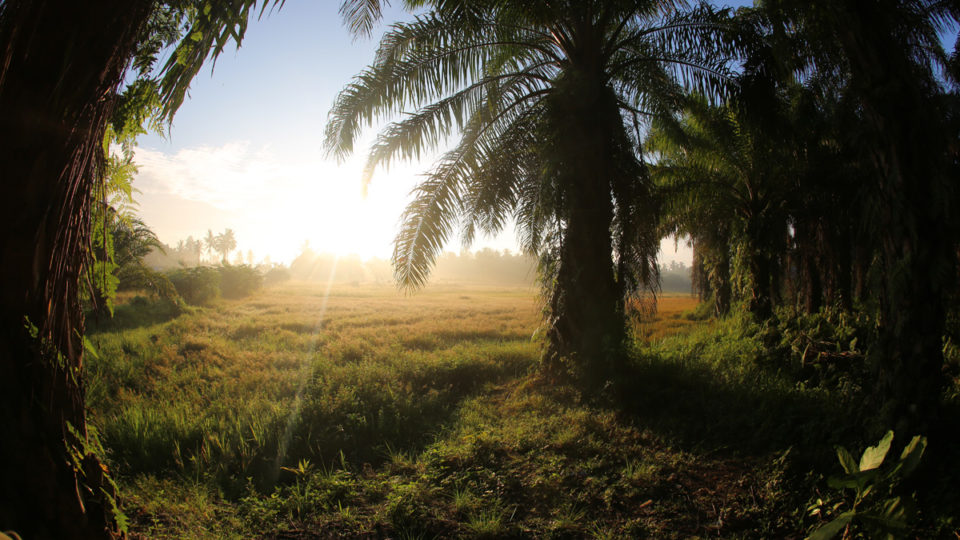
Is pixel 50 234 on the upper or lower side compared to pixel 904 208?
lower

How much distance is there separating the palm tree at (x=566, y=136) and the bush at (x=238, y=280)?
23.7 m

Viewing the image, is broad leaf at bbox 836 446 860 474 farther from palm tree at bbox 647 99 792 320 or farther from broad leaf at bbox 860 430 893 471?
palm tree at bbox 647 99 792 320

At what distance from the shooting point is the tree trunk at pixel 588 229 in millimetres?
6516

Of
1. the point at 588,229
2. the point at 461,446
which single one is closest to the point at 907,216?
the point at 588,229

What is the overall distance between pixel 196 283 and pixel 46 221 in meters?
23.0

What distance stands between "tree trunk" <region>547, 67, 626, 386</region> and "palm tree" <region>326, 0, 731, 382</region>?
0.06ft

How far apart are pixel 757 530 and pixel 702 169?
8.74 metres

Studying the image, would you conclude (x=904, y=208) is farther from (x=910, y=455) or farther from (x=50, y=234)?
(x=50, y=234)

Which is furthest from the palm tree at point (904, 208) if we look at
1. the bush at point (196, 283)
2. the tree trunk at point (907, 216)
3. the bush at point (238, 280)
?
the bush at point (238, 280)

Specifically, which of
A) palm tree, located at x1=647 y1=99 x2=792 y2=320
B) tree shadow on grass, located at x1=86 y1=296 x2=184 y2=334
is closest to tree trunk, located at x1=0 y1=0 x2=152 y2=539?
palm tree, located at x1=647 y1=99 x2=792 y2=320

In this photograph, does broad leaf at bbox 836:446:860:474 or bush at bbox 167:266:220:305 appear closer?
broad leaf at bbox 836:446:860:474

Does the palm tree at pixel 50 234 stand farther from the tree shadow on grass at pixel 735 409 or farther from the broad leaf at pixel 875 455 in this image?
the tree shadow on grass at pixel 735 409

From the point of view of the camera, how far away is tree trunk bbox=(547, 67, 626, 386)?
21.4 ft

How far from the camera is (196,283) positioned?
2048 cm
